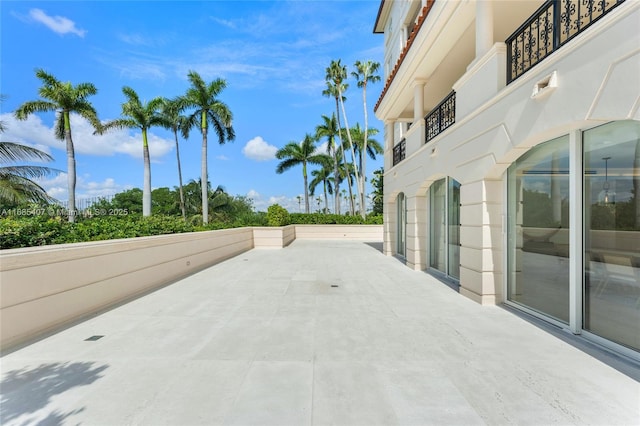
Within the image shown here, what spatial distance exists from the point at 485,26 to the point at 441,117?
7.15 ft

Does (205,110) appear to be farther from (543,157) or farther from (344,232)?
(543,157)

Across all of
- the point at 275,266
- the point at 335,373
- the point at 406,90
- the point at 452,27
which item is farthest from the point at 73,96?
the point at 335,373

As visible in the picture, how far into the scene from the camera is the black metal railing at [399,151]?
10389 millimetres

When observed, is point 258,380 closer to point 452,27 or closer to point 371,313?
point 371,313

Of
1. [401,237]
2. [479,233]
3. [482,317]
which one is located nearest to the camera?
[482,317]

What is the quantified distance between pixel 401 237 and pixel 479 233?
6527 millimetres

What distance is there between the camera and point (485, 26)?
5.30m

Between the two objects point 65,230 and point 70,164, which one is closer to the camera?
point 65,230

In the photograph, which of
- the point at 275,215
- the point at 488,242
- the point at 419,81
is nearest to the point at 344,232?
the point at 275,215

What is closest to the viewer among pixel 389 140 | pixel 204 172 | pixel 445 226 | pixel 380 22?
pixel 445 226

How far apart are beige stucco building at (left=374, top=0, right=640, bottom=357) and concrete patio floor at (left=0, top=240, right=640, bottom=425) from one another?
700 millimetres

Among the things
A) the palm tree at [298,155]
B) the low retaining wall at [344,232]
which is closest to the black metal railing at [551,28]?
the low retaining wall at [344,232]

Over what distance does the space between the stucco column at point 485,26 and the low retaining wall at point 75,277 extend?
797cm

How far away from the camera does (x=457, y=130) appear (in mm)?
6133
